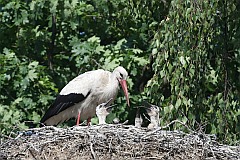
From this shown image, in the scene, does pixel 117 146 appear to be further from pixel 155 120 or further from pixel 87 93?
pixel 87 93

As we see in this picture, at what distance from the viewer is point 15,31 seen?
11.2 meters

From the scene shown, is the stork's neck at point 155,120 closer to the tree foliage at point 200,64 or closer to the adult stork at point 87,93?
the tree foliage at point 200,64

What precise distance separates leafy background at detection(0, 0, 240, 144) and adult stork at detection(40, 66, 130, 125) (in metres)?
0.34

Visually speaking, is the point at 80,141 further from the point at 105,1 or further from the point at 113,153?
the point at 105,1

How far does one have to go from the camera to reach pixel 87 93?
31.8 feet

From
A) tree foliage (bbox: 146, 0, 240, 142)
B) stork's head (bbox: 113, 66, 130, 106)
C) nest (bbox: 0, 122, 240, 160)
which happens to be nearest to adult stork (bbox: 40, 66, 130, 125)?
stork's head (bbox: 113, 66, 130, 106)

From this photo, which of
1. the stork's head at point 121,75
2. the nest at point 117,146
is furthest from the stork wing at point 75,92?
the nest at point 117,146

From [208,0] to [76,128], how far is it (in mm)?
1721

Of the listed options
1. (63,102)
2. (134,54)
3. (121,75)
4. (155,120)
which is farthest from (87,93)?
(155,120)

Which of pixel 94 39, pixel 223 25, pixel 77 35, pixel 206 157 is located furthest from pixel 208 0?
pixel 77 35

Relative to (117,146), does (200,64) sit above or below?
above

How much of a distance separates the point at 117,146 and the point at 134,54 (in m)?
3.23

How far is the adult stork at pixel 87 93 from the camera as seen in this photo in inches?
377

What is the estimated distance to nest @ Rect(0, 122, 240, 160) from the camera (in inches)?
285
